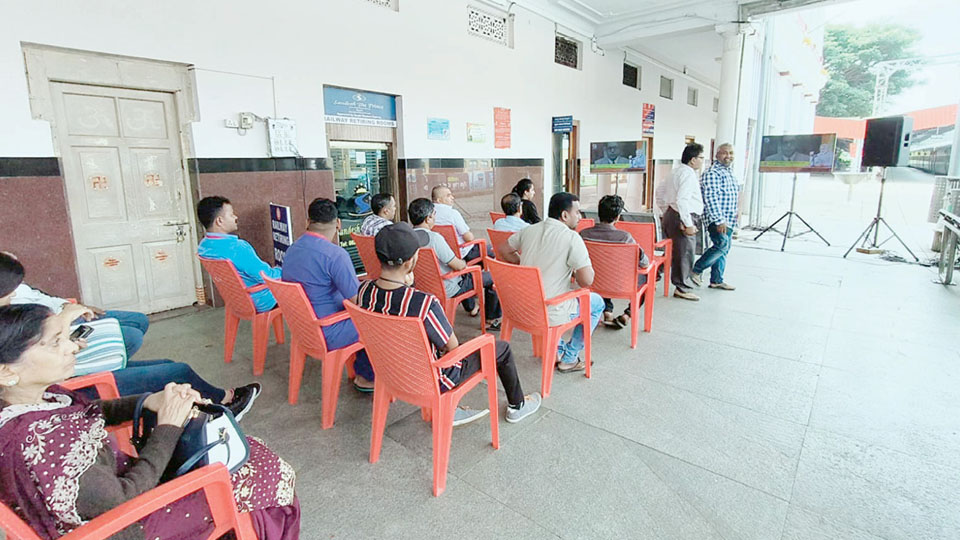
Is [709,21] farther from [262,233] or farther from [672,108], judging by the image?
[262,233]

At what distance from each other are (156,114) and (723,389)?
448cm

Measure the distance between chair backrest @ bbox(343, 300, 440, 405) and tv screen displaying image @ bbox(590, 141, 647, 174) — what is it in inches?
237

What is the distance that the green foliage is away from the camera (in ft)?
82.2

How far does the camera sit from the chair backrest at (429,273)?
3273 millimetres

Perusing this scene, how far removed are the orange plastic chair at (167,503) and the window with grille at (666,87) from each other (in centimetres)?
1207

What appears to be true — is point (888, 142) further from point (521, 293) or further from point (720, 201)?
point (521, 293)

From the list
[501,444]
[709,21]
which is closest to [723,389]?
[501,444]

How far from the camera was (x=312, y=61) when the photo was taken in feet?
15.4

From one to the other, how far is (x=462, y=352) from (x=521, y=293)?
806mm

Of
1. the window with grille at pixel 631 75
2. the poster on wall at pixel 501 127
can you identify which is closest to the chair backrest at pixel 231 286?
the poster on wall at pixel 501 127

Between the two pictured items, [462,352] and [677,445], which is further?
[677,445]

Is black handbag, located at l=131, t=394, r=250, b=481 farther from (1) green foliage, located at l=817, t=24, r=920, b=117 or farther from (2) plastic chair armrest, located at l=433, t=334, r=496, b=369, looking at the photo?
(1) green foliage, located at l=817, t=24, r=920, b=117

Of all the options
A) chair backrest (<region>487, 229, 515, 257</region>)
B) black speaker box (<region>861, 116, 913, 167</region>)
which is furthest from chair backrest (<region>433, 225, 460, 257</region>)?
black speaker box (<region>861, 116, 913, 167</region>)

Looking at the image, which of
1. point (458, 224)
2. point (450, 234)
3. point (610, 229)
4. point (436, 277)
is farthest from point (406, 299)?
point (458, 224)
